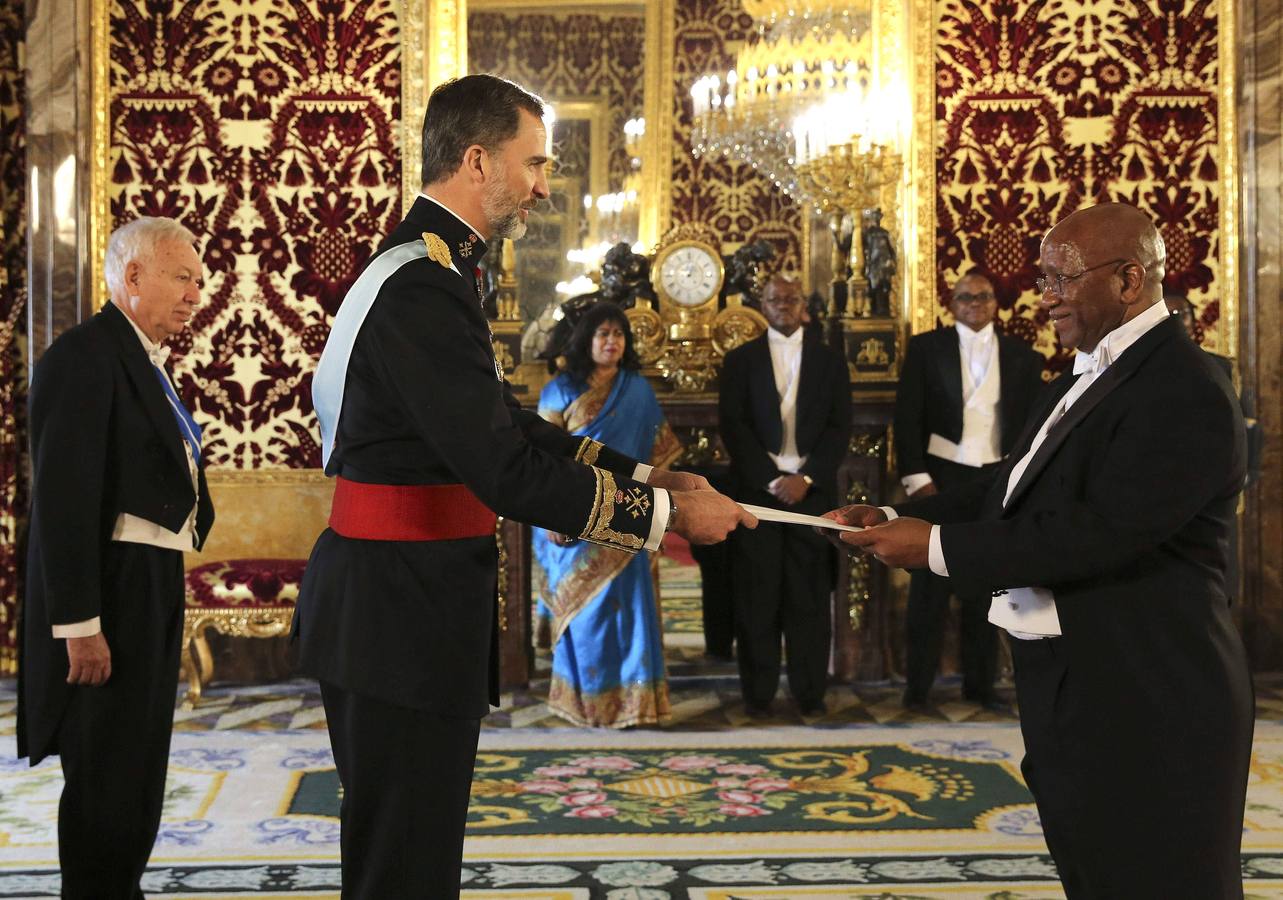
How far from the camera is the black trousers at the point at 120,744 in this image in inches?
108

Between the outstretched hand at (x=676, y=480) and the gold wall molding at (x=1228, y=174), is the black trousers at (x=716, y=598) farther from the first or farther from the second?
the outstretched hand at (x=676, y=480)

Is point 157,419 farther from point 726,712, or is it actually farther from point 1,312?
point 1,312

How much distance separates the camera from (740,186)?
6344mm

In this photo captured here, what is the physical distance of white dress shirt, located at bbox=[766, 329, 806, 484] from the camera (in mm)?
5602

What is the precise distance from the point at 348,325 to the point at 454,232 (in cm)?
25

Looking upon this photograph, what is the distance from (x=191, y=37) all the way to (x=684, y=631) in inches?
137

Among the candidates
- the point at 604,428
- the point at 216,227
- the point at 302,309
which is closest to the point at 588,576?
the point at 604,428

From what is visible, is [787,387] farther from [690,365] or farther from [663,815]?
[663,815]

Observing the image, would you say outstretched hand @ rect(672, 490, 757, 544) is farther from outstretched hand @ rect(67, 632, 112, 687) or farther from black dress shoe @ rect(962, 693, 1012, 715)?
black dress shoe @ rect(962, 693, 1012, 715)

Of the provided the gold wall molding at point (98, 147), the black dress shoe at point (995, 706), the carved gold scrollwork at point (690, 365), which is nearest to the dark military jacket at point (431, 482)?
the black dress shoe at point (995, 706)

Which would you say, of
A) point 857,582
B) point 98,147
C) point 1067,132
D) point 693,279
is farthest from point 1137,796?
point 98,147

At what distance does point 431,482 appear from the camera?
2221 millimetres

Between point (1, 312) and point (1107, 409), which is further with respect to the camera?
point (1, 312)

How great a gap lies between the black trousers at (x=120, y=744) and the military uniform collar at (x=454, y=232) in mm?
1059
